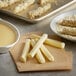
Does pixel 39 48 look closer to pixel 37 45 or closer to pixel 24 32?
pixel 37 45

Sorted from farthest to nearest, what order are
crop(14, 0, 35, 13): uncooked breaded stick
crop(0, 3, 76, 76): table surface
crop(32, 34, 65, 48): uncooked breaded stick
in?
crop(14, 0, 35, 13): uncooked breaded stick → crop(32, 34, 65, 48): uncooked breaded stick → crop(0, 3, 76, 76): table surface

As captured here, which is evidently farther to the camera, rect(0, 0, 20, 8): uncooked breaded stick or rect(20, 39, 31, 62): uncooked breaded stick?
rect(0, 0, 20, 8): uncooked breaded stick

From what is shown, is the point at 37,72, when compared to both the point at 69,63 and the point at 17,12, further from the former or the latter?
the point at 17,12

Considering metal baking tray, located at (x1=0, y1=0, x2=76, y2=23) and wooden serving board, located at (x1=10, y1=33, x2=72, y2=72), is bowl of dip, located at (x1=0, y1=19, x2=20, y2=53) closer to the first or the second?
wooden serving board, located at (x1=10, y1=33, x2=72, y2=72)

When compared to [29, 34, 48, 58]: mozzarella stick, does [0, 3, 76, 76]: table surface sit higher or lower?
lower

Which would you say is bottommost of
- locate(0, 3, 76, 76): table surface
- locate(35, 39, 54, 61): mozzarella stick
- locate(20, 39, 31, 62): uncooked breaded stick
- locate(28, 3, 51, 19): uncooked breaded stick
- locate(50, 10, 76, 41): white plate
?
locate(0, 3, 76, 76): table surface

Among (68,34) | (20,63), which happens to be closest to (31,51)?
(20,63)

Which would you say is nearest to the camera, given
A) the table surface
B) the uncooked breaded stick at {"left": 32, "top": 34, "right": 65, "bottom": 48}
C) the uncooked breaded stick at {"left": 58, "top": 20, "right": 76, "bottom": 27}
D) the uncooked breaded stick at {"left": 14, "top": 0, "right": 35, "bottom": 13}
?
the table surface

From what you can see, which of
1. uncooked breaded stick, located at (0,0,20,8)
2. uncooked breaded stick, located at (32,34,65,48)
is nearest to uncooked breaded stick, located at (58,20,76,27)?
uncooked breaded stick, located at (32,34,65,48)
